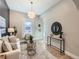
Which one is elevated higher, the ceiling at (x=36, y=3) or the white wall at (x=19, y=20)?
the ceiling at (x=36, y=3)

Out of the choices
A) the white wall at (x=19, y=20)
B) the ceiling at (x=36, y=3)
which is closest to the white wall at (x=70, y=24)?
the ceiling at (x=36, y=3)

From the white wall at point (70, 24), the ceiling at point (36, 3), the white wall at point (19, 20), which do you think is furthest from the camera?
the white wall at point (19, 20)

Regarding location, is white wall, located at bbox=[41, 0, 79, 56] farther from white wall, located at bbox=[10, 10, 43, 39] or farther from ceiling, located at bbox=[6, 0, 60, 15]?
white wall, located at bbox=[10, 10, 43, 39]

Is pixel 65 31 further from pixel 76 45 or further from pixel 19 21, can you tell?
pixel 19 21

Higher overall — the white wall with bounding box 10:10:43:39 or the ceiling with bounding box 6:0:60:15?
the ceiling with bounding box 6:0:60:15

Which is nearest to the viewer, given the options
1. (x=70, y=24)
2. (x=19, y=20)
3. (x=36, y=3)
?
(x=70, y=24)

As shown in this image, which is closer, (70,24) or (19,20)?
(70,24)

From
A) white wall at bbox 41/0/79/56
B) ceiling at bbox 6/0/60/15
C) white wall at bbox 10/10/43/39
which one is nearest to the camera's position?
white wall at bbox 41/0/79/56

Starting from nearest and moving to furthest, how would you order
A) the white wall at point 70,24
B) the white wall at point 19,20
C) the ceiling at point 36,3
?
the white wall at point 70,24 < the ceiling at point 36,3 < the white wall at point 19,20

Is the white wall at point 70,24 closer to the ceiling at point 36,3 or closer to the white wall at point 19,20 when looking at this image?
the ceiling at point 36,3

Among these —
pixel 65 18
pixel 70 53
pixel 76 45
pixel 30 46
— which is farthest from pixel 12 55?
pixel 65 18

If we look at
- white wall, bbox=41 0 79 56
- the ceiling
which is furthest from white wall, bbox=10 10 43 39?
white wall, bbox=41 0 79 56

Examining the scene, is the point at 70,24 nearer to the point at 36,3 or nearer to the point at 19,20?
the point at 36,3

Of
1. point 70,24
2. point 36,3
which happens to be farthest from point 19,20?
point 70,24
